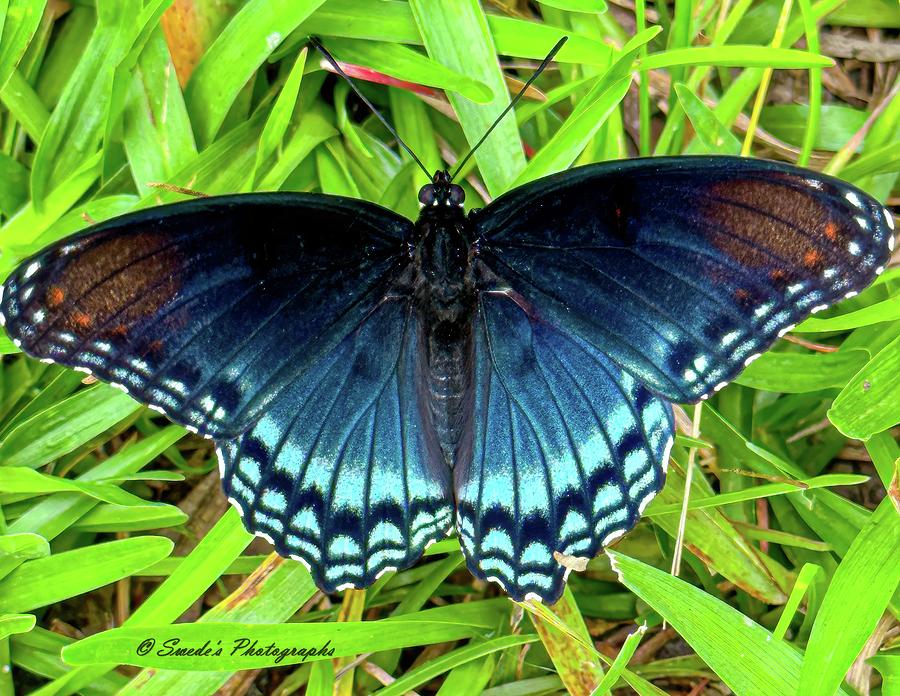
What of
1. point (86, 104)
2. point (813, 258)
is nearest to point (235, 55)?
point (86, 104)

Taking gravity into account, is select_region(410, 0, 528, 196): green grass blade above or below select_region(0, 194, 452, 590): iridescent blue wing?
above

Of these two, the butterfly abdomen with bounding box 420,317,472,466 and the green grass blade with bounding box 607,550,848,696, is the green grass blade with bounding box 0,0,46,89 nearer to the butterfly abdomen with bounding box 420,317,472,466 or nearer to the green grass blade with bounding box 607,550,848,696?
the butterfly abdomen with bounding box 420,317,472,466

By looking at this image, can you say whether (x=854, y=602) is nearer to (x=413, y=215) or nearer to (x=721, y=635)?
(x=721, y=635)

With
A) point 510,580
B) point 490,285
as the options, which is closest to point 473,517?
point 510,580

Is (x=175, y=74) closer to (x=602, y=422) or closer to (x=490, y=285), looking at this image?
(x=490, y=285)

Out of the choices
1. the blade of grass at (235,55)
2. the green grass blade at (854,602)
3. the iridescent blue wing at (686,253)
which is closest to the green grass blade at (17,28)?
the blade of grass at (235,55)

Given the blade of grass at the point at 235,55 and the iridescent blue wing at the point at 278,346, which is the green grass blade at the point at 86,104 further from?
the iridescent blue wing at the point at 278,346

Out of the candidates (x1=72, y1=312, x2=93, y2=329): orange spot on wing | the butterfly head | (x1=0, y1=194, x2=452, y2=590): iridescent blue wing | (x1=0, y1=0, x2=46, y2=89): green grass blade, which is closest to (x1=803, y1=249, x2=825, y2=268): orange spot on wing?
the butterfly head

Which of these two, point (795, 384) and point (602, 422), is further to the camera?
point (795, 384)

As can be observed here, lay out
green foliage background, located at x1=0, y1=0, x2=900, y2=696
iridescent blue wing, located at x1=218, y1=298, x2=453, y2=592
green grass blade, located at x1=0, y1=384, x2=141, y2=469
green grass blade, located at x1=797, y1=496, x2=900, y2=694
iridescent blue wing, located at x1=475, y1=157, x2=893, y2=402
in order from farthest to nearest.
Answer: green grass blade, located at x1=0, y1=384, x2=141, y2=469, green foliage background, located at x1=0, y1=0, x2=900, y2=696, iridescent blue wing, located at x1=218, y1=298, x2=453, y2=592, green grass blade, located at x1=797, y1=496, x2=900, y2=694, iridescent blue wing, located at x1=475, y1=157, x2=893, y2=402
